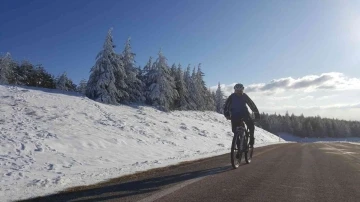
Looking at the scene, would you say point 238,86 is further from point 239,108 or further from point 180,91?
point 180,91

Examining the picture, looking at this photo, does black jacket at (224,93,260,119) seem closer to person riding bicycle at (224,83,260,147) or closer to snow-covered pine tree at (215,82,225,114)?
person riding bicycle at (224,83,260,147)

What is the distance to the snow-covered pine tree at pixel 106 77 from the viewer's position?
119ft

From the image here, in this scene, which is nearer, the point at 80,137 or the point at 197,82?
the point at 80,137

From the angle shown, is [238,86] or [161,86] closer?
[238,86]

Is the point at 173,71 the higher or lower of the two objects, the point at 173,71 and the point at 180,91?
the higher

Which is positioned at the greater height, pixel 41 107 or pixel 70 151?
pixel 41 107

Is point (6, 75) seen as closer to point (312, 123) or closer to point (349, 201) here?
point (349, 201)

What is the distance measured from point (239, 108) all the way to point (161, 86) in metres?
39.8

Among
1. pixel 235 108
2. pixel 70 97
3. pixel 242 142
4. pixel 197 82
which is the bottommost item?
pixel 242 142

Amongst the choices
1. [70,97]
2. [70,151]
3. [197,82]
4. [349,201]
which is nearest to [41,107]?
[70,97]

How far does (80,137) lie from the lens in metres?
15.8

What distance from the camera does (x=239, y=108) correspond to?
26.5 ft

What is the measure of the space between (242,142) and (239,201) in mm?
4321

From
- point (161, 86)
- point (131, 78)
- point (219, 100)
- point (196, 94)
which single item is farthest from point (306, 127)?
point (131, 78)
